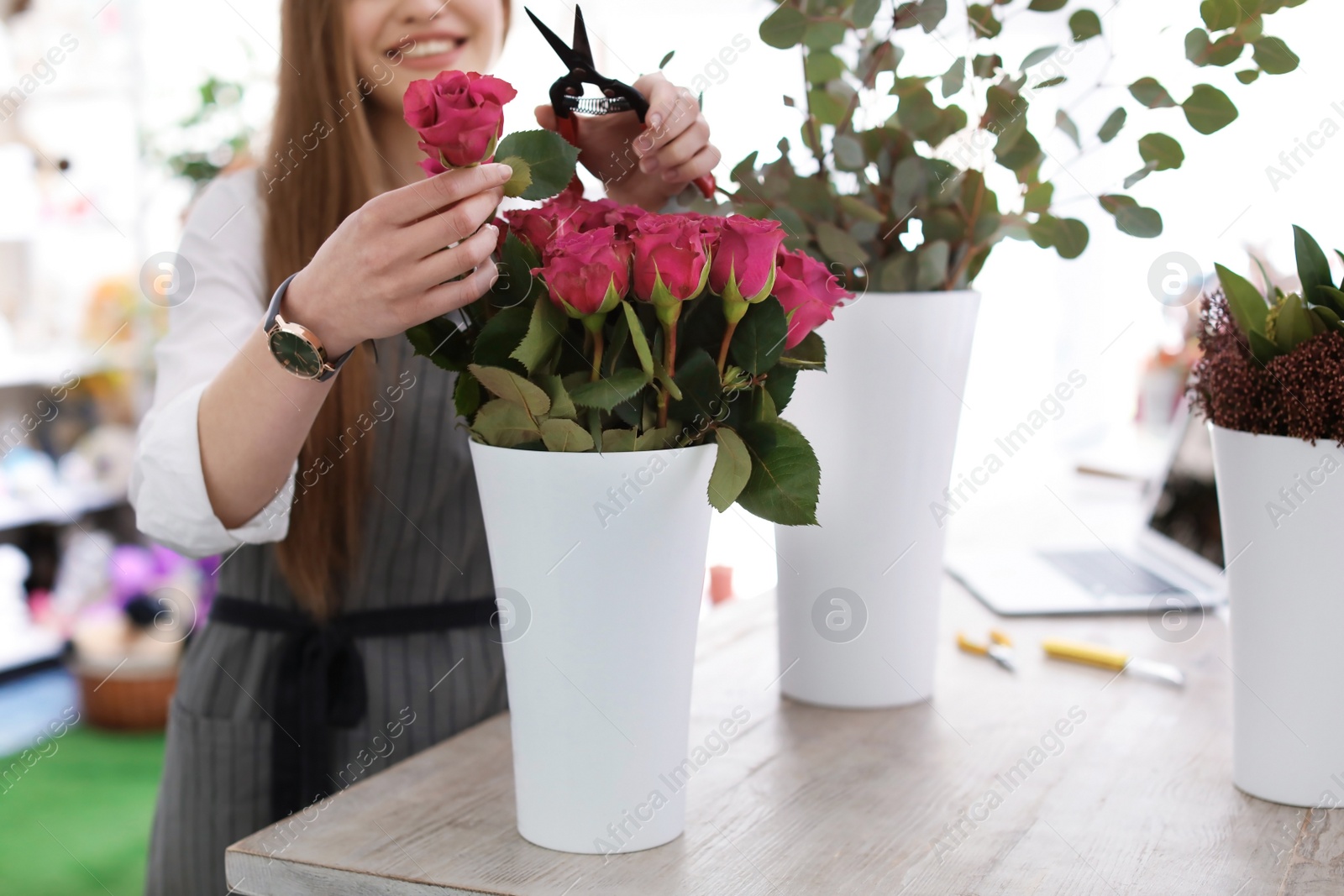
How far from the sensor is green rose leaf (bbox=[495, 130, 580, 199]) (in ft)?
2.01

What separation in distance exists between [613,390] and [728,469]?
9 cm

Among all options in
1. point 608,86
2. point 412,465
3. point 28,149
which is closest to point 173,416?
point 412,465

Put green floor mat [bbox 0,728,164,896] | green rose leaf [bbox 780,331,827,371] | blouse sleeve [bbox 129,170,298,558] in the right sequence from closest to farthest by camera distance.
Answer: green rose leaf [bbox 780,331,827,371] → blouse sleeve [bbox 129,170,298,558] → green floor mat [bbox 0,728,164,896]

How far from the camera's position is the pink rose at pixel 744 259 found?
0.57m

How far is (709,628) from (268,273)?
1.91 ft

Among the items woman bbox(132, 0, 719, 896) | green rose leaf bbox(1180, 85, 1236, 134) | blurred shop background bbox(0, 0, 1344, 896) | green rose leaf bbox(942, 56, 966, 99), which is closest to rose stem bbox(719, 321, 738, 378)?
green rose leaf bbox(942, 56, 966, 99)

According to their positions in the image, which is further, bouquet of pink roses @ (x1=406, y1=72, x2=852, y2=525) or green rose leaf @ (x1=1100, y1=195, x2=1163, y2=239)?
green rose leaf @ (x1=1100, y1=195, x2=1163, y2=239)

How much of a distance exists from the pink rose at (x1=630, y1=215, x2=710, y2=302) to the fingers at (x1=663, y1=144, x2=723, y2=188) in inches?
10.4

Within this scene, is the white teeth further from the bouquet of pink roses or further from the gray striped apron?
the bouquet of pink roses

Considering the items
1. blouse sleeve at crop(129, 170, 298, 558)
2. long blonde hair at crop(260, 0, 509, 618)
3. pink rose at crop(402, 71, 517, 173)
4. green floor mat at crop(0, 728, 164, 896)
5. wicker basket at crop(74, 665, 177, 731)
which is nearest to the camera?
pink rose at crop(402, 71, 517, 173)

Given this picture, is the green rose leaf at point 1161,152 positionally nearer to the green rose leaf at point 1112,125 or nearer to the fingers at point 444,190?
the green rose leaf at point 1112,125

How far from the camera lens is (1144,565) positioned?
4.50 feet

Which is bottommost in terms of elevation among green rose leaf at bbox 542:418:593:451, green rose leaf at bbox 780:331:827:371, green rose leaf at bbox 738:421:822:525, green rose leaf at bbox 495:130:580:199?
Result: green rose leaf at bbox 738:421:822:525

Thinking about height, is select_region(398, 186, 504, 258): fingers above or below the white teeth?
below
